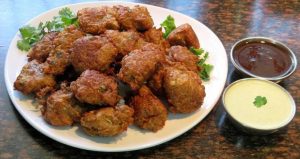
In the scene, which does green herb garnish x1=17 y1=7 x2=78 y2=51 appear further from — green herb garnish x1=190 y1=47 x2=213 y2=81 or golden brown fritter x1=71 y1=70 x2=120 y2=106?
green herb garnish x1=190 y1=47 x2=213 y2=81

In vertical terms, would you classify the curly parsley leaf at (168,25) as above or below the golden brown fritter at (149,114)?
above

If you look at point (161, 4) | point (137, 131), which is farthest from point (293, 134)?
point (161, 4)

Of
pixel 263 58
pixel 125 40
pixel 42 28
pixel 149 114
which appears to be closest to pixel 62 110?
pixel 149 114

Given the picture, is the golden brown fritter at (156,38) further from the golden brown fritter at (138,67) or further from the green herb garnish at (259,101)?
the green herb garnish at (259,101)

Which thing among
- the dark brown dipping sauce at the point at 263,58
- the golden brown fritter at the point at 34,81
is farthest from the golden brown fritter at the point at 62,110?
the dark brown dipping sauce at the point at 263,58

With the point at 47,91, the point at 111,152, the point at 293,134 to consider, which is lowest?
the point at 293,134

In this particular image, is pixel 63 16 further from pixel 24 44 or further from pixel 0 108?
pixel 0 108
